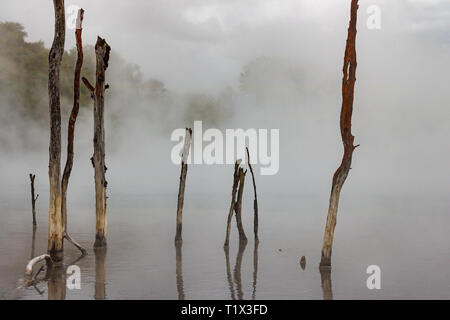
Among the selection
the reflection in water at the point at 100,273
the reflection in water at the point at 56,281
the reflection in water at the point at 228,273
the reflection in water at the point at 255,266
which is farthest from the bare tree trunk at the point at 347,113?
the reflection in water at the point at 56,281

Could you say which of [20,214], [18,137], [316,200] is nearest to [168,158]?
[18,137]

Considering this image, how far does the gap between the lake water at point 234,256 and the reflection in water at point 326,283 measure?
→ 0.05 m

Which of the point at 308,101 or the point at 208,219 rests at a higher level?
the point at 308,101

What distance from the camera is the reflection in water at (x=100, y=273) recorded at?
14.2 meters

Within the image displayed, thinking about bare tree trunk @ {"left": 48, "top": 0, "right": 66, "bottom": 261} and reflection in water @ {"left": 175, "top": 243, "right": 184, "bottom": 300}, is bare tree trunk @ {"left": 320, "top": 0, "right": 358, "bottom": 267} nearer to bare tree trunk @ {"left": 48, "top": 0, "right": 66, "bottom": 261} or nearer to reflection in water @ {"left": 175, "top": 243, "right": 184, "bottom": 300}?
reflection in water @ {"left": 175, "top": 243, "right": 184, "bottom": 300}

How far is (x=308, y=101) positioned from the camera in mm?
108500

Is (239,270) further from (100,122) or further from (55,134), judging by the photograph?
(100,122)

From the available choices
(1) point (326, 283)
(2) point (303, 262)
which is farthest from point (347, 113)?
(2) point (303, 262)

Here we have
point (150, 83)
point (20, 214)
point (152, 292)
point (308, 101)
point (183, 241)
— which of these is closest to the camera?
point (152, 292)

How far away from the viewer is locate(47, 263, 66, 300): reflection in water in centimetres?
1390

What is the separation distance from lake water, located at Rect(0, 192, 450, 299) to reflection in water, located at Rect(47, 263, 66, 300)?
0.04m

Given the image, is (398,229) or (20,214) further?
(20,214)
